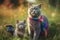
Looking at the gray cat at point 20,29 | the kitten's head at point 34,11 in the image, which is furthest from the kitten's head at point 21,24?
the kitten's head at point 34,11

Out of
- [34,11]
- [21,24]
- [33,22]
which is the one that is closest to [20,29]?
[21,24]

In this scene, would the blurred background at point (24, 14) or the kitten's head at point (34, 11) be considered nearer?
the kitten's head at point (34, 11)

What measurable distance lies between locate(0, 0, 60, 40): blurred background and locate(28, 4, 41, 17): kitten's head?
0.07m

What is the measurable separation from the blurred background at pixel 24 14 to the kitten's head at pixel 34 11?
0.07 metres

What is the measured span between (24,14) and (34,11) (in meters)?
0.17

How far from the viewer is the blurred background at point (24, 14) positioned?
3.91 m

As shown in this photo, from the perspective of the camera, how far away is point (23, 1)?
3.94 metres

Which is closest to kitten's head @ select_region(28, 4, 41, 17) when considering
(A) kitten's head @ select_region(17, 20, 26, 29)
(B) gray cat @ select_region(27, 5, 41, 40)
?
(B) gray cat @ select_region(27, 5, 41, 40)

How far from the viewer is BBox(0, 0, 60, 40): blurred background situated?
3.91 metres

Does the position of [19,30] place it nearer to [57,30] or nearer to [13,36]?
[13,36]

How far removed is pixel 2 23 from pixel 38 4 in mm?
546

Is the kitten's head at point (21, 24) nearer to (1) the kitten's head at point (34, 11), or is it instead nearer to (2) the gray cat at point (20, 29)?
(2) the gray cat at point (20, 29)

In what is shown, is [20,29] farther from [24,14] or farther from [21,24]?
[24,14]

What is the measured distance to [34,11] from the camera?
3.79 m
